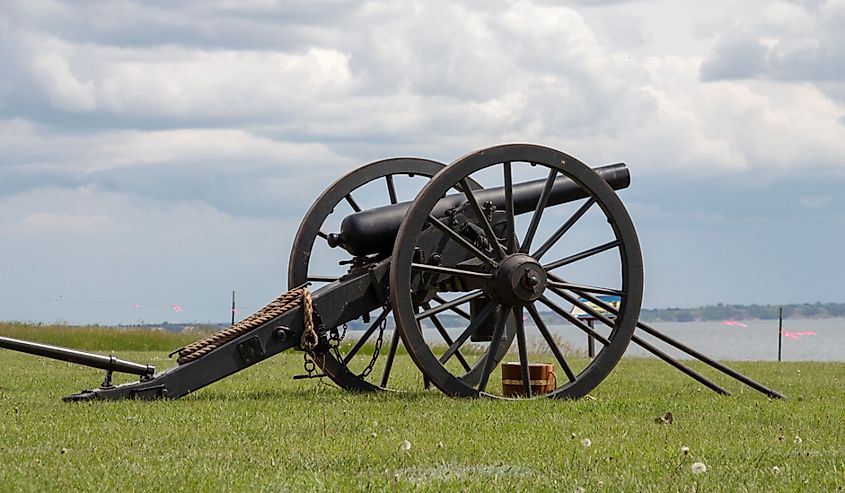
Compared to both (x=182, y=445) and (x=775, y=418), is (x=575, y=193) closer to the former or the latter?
(x=775, y=418)

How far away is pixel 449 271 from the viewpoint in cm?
973

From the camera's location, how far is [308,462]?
6520 mm

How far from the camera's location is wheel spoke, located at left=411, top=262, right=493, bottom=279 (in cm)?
957

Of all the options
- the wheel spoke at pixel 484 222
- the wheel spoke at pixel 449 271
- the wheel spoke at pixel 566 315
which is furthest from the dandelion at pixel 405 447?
the wheel spoke at pixel 566 315

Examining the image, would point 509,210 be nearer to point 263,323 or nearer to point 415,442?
point 263,323

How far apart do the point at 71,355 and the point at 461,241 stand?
2.91 meters

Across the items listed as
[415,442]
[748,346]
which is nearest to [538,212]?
[415,442]

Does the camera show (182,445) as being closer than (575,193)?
Yes

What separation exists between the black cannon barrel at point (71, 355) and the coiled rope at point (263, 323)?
316 mm

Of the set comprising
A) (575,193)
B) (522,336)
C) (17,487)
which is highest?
(575,193)

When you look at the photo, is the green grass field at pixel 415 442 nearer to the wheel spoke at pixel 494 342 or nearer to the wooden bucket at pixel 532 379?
the wheel spoke at pixel 494 342

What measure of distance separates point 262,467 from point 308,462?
0.85ft

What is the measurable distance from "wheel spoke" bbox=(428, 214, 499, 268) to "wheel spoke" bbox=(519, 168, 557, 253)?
0.94 ft

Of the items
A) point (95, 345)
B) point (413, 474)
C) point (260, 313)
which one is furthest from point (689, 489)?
point (95, 345)
